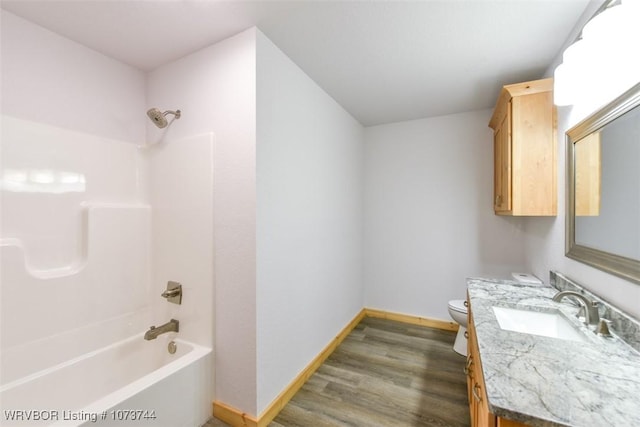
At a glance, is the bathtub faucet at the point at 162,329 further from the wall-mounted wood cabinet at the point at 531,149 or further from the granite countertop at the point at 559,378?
the wall-mounted wood cabinet at the point at 531,149

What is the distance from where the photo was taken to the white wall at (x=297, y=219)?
1674 millimetres

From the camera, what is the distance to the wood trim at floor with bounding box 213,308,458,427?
164cm

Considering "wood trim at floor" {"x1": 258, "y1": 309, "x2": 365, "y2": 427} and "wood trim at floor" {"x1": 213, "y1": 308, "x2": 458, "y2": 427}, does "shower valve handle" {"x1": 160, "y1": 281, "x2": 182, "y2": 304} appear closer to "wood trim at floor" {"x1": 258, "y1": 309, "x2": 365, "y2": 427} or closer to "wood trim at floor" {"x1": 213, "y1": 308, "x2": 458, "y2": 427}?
"wood trim at floor" {"x1": 213, "y1": 308, "x2": 458, "y2": 427}

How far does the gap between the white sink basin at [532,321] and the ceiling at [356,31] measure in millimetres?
1592

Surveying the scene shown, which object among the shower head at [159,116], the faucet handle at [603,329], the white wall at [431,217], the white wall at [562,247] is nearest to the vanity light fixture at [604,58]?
the white wall at [562,247]

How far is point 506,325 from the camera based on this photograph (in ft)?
4.44

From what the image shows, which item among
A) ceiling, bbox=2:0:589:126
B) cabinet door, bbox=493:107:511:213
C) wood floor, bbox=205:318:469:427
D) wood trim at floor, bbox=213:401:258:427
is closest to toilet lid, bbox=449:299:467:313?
wood floor, bbox=205:318:469:427

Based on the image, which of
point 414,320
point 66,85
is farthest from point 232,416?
point 66,85

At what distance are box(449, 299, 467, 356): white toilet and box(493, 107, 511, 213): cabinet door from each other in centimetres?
91

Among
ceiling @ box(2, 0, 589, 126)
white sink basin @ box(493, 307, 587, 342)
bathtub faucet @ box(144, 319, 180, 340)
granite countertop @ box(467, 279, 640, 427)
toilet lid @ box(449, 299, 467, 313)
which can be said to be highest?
ceiling @ box(2, 0, 589, 126)

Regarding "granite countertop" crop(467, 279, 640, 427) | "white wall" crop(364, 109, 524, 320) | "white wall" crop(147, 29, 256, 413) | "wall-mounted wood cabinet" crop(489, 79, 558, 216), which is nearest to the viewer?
"granite countertop" crop(467, 279, 640, 427)

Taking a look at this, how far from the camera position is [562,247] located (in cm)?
172

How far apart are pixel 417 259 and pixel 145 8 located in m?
3.11

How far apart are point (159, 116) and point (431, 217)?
2.74 metres
